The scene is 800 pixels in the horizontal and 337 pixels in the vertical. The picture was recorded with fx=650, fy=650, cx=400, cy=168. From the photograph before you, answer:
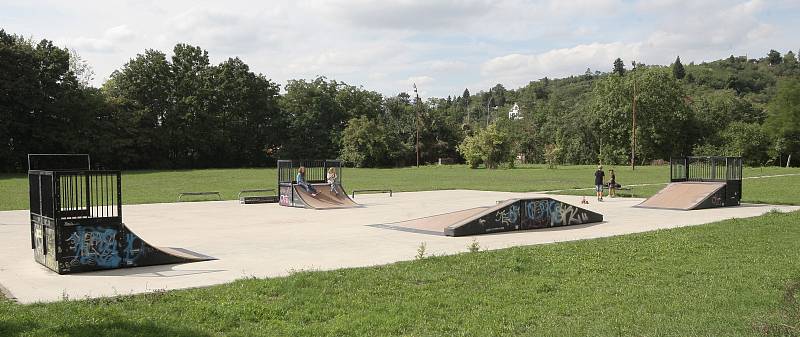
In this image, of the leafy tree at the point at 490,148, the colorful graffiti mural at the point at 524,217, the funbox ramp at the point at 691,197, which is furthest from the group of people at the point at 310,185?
the leafy tree at the point at 490,148

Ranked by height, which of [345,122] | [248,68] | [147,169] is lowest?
[147,169]

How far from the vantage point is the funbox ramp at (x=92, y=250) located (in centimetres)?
1016

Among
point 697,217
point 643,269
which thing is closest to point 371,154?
point 697,217

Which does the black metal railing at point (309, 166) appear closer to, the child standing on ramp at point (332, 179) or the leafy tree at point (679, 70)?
the child standing on ramp at point (332, 179)

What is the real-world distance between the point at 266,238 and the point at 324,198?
9.84 metres

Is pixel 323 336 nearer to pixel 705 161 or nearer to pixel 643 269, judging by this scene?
pixel 643 269

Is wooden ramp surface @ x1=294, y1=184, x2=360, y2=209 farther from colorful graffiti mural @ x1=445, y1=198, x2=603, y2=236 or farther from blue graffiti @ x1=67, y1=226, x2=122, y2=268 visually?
blue graffiti @ x1=67, y1=226, x2=122, y2=268

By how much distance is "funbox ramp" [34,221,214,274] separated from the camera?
1016 centimetres

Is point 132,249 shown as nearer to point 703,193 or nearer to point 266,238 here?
point 266,238

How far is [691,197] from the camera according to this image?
23266 millimetres

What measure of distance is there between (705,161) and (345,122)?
5914 cm

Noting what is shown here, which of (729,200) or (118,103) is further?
(118,103)

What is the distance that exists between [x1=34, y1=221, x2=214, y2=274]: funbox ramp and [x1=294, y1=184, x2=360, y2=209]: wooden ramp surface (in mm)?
12707

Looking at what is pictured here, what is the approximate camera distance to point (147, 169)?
218ft
